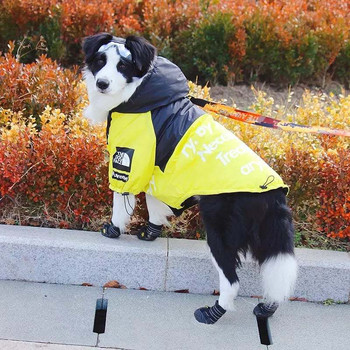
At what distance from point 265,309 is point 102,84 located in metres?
1.71

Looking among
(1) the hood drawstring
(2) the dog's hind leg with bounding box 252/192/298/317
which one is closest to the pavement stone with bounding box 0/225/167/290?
(2) the dog's hind leg with bounding box 252/192/298/317

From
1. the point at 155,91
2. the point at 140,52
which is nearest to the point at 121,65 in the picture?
the point at 140,52

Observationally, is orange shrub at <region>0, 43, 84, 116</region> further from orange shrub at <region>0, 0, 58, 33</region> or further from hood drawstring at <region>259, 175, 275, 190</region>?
hood drawstring at <region>259, 175, 275, 190</region>

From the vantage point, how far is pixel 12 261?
4.02 m

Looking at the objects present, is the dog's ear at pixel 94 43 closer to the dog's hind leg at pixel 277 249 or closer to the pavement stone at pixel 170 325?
the dog's hind leg at pixel 277 249

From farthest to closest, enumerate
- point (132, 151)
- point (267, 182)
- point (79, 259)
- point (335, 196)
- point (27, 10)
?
point (27, 10)
point (335, 196)
point (79, 259)
point (132, 151)
point (267, 182)

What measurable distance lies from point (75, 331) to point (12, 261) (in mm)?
698

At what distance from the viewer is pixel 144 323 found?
12.4 ft

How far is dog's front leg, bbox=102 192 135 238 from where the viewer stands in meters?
4.03

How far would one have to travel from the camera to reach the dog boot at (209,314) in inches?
148

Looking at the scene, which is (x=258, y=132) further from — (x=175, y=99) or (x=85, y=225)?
(x=85, y=225)

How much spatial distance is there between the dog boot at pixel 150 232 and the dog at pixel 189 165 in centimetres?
26

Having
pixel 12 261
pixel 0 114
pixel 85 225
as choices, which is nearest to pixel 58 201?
pixel 85 225

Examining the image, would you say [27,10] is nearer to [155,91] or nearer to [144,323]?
[155,91]
